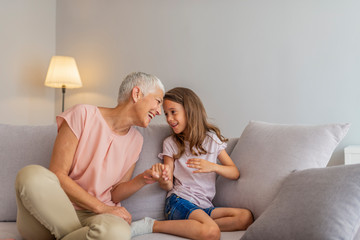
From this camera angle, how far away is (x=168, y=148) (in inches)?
77.1

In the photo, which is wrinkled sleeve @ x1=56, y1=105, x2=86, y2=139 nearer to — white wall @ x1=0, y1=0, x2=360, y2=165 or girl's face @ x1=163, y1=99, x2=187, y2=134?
girl's face @ x1=163, y1=99, x2=187, y2=134

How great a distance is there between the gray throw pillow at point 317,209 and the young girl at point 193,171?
10.6 inches

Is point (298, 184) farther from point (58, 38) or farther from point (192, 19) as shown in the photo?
point (58, 38)

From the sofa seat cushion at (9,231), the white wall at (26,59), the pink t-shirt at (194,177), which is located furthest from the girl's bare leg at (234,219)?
the white wall at (26,59)

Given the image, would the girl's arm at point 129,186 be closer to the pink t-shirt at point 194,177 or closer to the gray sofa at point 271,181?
the gray sofa at point 271,181

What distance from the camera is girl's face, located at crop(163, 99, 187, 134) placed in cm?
200

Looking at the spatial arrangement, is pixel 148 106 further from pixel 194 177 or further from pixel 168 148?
pixel 194 177

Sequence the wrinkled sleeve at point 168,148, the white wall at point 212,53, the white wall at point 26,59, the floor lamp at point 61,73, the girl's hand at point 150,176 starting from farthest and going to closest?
1. the floor lamp at point 61,73
2. the white wall at point 26,59
3. the white wall at point 212,53
4. the wrinkled sleeve at point 168,148
5. the girl's hand at point 150,176

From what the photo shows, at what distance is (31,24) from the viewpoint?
3996 mm

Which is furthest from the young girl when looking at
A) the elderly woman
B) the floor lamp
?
the floor lamp

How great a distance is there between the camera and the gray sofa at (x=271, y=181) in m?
1.33

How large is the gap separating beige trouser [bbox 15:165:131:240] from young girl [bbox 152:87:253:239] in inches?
14.8

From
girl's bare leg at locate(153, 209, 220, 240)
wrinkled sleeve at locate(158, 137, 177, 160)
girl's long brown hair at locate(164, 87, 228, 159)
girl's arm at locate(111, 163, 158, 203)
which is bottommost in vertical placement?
girl's bare leg at locate(153, 209, 220, 240)

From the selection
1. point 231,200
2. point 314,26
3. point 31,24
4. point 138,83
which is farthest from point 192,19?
point 231,200
